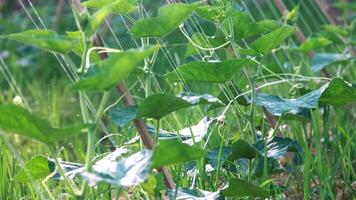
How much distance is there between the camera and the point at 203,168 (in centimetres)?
121

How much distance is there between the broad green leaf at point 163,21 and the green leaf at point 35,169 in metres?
0.23

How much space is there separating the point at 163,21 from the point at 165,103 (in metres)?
0.14

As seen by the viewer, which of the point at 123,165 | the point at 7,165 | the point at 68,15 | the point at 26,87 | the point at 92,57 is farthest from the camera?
the point at 68,15

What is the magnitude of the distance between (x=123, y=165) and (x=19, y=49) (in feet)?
8.78

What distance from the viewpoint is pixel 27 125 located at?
91 cm

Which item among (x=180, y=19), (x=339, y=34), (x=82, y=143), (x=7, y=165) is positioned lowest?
(x=339, y=34)

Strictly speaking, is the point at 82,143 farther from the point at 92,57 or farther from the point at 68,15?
the point at 68,15

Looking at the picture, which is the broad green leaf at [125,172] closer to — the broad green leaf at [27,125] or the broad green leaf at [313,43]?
the broad green leaf at [27,125]

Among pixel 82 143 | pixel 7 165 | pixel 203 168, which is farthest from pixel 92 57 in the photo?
pixel 82 143

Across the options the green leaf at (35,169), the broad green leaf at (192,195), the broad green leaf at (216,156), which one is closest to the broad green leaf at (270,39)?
the broad green leaf at (216,156)

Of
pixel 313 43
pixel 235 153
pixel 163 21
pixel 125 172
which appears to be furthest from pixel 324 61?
pixel 125 172

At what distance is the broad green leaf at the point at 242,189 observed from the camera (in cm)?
108

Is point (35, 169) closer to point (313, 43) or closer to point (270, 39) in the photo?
point (270, 39)

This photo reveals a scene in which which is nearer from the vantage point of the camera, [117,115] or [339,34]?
[117,115]
